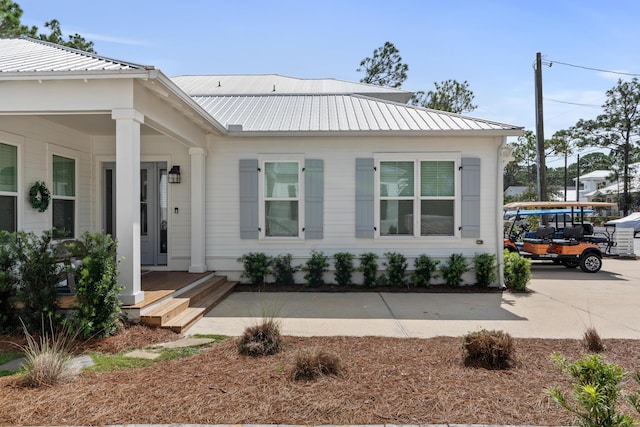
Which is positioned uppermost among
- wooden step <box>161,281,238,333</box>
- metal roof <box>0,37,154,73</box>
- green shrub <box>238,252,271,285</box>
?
metal roof <box>0,37,154,73</box>

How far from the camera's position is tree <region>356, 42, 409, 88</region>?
958 inches

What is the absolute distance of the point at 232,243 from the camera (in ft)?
26.1

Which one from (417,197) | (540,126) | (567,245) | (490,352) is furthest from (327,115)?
(540,126)

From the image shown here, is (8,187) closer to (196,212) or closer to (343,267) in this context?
(196,212)

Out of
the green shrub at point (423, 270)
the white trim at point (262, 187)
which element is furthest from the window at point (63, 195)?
the green shrub at point (423, 270)

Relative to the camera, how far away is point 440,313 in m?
5.96

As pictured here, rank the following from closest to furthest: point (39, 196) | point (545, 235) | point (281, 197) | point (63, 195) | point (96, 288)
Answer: point (96, 288)
point (39, 196)
point (63, 195)
point (281, 197)
point (545, 235)

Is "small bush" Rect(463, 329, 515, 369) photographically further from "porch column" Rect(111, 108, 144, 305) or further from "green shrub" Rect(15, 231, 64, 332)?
"green shrub" Rect(15, 231, 64, 332)

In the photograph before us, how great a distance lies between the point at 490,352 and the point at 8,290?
5102mm

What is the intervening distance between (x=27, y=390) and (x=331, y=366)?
2350 mm

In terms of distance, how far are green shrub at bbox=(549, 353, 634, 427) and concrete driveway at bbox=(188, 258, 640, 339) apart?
2.60m

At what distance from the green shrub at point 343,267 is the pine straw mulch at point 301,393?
12.2 ft

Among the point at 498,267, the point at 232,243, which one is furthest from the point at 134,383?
the point at 498,267

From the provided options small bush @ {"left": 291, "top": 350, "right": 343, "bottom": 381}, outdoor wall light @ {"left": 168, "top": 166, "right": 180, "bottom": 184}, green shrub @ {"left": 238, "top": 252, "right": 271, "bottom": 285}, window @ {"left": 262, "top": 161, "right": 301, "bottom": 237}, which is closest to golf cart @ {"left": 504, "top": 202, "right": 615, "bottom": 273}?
window @ {"left": 262, "top": 161, "right": 301, "bottom": 237}
